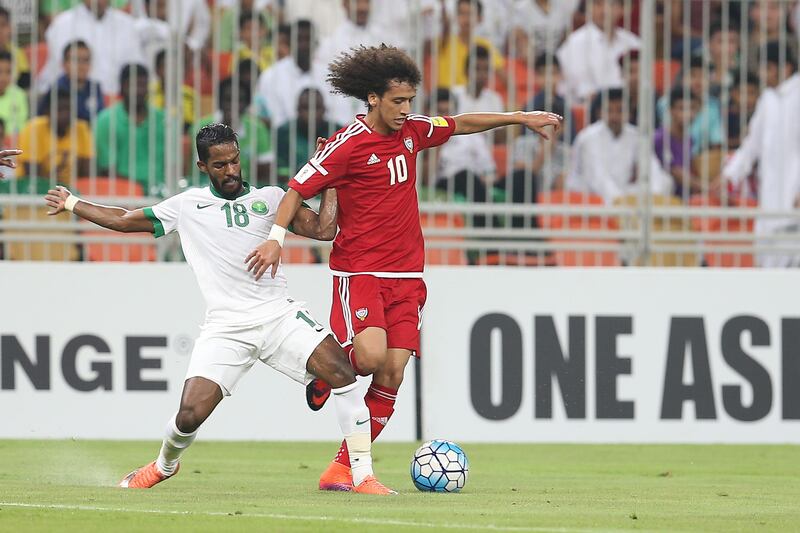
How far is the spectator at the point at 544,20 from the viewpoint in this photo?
45.1ft

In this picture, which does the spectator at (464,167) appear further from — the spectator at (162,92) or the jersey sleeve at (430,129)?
the jersey sleeve at (430,129)

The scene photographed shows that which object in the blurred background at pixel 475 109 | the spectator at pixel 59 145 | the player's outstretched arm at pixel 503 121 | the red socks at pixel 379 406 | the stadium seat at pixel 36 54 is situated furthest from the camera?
the stadium seat at pixel 36 54

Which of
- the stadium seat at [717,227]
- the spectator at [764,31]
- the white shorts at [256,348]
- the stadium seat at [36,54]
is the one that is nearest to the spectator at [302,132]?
the stadium seat at [36,54]

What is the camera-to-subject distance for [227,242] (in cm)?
890

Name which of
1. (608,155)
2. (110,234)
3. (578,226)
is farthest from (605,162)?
(110,234)

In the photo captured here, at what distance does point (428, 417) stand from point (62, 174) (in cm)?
365

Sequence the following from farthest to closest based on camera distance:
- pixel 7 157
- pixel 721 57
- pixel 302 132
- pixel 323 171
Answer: pixel 721 57
pixel 302 132
pixel 7 157
pixel 323 171

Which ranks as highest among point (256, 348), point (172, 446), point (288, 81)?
point (288, 81)

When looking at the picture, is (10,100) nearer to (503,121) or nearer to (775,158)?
(503,121)

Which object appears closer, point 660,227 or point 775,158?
point 660,227

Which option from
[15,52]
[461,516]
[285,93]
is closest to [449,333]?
[285,93]

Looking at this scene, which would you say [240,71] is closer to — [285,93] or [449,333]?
[285,93]

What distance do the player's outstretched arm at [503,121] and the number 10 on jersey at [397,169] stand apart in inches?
15.9

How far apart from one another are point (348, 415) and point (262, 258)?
3.26 feet
